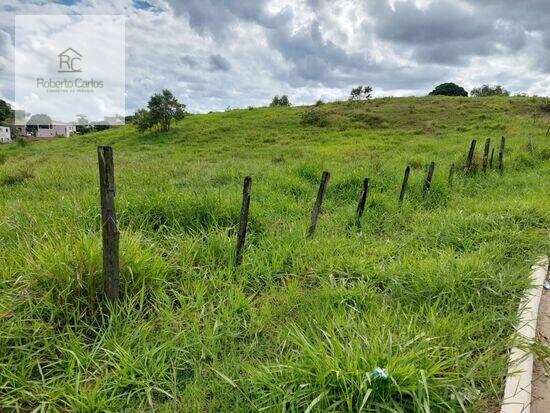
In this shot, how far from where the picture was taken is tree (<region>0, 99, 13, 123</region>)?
50.4m

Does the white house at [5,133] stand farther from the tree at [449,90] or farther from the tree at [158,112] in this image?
the tree at [449,90]

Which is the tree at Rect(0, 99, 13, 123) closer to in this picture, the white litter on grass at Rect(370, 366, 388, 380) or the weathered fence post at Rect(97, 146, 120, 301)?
the weathered fence post at Rect(97, 146, 120, 301)

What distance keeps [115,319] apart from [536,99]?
34.2 metres

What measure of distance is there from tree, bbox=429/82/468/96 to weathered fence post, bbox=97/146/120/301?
5897 centimetres

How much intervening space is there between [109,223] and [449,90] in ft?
199

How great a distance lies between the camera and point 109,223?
8.38ft

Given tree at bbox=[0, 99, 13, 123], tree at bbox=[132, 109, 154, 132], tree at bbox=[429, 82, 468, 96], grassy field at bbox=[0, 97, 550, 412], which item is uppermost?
tree at bbox=[429, 82, 468, 96]

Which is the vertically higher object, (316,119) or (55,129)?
(55,129)

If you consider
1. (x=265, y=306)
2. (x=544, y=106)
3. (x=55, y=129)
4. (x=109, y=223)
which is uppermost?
(x=55, y=129)

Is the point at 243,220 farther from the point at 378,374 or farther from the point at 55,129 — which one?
the point at 55,129

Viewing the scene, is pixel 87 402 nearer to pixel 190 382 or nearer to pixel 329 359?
pixel 190 382

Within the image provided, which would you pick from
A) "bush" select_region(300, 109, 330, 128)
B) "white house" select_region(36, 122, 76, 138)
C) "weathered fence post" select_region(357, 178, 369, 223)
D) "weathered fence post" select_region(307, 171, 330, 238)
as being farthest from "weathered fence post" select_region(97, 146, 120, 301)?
"white house" select_region(36, 122, 76, 138)

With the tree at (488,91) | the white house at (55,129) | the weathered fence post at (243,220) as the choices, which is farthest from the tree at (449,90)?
the white house at (55,129)

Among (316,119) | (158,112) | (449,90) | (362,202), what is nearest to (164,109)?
(158,112)
